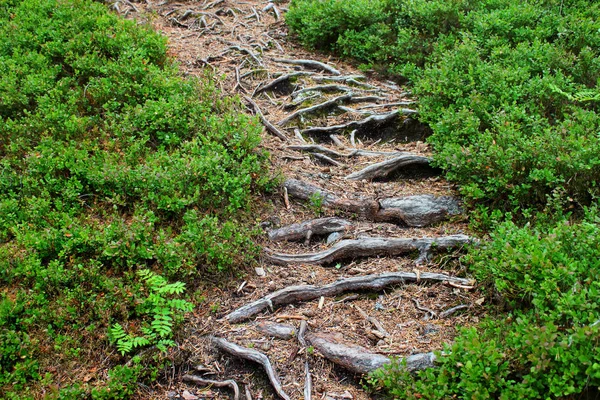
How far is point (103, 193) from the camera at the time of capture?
6.36 metres

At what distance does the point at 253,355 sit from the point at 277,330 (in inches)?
15.9

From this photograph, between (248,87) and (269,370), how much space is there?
20.0 ft

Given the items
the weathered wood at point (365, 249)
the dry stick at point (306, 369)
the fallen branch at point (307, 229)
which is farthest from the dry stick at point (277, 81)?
the dry stick at point (306, 369)

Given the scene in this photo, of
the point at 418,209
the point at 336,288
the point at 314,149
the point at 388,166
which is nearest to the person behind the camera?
the point at 336,288

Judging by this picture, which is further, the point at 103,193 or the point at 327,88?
the point at 327,88

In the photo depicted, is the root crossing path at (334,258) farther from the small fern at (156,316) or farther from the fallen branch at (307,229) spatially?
the small fern at (156,316)

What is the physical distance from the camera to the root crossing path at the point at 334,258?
495 cm

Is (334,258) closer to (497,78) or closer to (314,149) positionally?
(314,149)

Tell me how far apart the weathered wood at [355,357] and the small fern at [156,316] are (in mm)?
1377

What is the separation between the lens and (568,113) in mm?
7230

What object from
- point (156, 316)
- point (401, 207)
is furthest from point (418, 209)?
point (156, 316)

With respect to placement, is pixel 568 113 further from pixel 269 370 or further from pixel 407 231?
pixel 269 370

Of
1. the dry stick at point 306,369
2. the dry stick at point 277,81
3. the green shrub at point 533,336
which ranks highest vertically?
the green shrub at point 533,336

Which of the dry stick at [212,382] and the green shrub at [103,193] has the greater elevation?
the green shrub at [103,193]
